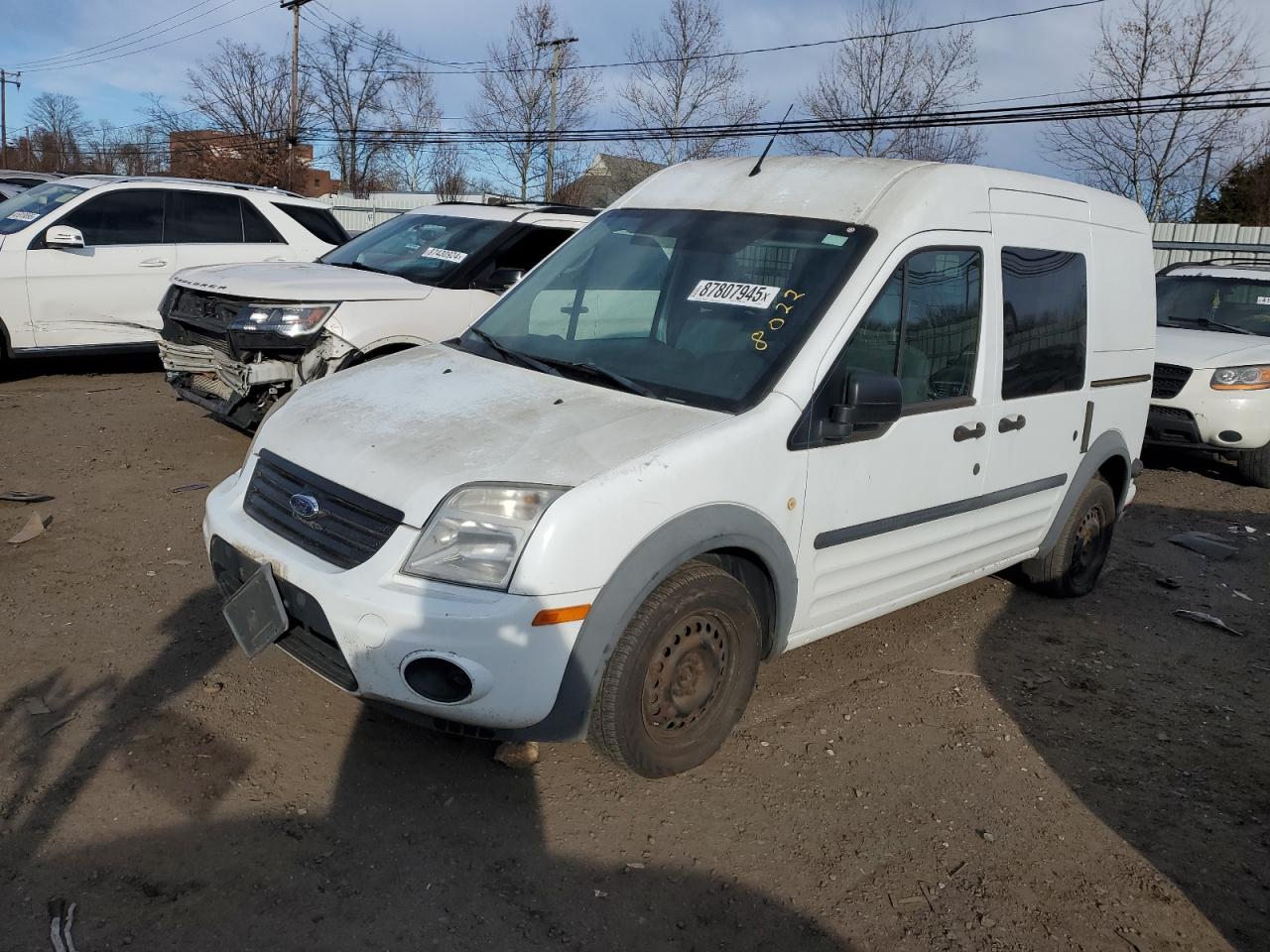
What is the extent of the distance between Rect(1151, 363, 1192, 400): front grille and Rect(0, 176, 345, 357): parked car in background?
7.52 metres

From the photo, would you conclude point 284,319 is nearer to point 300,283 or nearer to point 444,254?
point 300,283

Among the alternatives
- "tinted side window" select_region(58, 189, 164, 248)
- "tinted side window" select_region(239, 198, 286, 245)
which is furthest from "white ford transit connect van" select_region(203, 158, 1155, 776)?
"tinted side window" select_region(58, 189, 164, 248)

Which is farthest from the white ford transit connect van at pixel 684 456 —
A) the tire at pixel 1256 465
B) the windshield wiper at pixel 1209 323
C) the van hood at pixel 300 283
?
the windshield wiper at pixel 1209 323

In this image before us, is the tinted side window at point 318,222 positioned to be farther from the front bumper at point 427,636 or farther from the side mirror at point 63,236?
the front bumper at point 427,636

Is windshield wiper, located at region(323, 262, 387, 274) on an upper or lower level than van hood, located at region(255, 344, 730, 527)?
upper

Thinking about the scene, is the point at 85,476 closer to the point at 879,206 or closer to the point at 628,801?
the point at 628,801

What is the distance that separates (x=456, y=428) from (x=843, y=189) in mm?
1800

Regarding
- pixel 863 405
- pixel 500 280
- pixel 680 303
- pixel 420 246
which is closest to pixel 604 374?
pixel 680 303

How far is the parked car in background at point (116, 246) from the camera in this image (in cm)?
891

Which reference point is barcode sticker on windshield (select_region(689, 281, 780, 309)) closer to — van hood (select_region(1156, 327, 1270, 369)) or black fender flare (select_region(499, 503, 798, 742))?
black fender flare (select_region(499, 503, 798, 742))

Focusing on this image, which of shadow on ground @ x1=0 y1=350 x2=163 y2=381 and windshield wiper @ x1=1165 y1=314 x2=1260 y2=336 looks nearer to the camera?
windshield wiper @ x1=1165 y1=314 x2=1260 y2=336

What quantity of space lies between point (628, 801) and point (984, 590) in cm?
315

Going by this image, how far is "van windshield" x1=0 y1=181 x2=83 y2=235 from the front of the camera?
9055 millimetres

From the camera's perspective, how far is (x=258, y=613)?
3.28 metres
